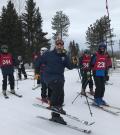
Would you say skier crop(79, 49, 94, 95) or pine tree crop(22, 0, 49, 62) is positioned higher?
pine tree crop(22, 0, 49, 62)

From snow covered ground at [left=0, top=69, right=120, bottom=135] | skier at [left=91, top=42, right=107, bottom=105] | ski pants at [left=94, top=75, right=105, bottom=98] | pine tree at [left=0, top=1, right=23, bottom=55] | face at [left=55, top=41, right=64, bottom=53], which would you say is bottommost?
snow covered ground at [left=0, top=69, right=120, bottom=135]

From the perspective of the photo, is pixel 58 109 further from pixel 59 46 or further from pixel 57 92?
pixel 59 46

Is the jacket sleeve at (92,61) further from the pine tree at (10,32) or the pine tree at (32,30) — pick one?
the pine tree at (32,30)

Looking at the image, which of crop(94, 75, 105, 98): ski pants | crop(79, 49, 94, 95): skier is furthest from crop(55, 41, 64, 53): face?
crop(79, 49, 94, 95): skier

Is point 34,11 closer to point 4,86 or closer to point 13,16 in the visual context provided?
point 13,16

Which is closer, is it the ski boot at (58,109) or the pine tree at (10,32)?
the ski boot at (58,109)

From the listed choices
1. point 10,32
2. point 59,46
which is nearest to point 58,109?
point 59,46

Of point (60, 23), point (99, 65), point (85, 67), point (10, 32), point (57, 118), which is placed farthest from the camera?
point (60, 23)

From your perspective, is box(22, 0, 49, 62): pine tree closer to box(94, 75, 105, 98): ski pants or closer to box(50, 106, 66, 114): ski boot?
box(94, 75, 105, 98): ski pants

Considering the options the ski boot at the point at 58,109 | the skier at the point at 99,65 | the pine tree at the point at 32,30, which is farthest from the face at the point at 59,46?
the pine tree at the point at 32,30

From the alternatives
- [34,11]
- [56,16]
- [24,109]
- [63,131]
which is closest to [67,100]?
[24,109]

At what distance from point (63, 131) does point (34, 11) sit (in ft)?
175

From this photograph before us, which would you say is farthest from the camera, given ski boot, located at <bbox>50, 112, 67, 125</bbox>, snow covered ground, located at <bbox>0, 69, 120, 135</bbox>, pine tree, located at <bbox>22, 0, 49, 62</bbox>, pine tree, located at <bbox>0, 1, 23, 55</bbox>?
pine tree, located at <bbox>22, 0, 49, 62</bbox>

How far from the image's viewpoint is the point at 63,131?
7906mm
